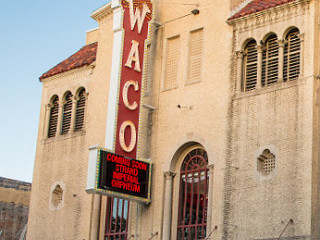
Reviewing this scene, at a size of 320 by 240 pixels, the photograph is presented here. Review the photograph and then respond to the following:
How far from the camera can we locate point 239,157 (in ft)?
80.0

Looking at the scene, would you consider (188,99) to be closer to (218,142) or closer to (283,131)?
(218,142)

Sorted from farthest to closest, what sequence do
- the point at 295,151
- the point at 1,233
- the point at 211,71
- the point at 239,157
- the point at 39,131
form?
the point at 1,233 → the point at 39,131 → the point at 211,71 → the point at 239,157 → the point at 295,151

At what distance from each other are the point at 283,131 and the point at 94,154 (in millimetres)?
6191

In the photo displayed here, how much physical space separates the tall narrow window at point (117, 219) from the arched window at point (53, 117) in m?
4.80

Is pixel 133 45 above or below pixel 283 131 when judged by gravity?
above

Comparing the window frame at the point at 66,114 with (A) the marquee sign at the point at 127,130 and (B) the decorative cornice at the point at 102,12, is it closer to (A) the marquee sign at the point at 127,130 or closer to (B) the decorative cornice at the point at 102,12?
(B) the decorative cornice at the point at 102,12

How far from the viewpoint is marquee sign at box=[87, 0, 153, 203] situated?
25.0 m

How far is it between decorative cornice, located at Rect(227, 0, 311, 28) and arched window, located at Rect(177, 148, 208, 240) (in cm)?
452

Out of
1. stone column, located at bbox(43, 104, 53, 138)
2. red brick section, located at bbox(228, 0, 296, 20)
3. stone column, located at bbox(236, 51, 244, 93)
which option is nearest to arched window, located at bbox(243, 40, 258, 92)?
stone column, located at bbox(236, 51, 244, 93)

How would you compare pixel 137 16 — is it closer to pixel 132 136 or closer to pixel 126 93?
pixel 126 93

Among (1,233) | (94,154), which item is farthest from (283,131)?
(1,233)

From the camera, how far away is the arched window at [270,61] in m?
24.7

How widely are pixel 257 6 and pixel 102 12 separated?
791 cm

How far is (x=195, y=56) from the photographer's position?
27.2 meters
